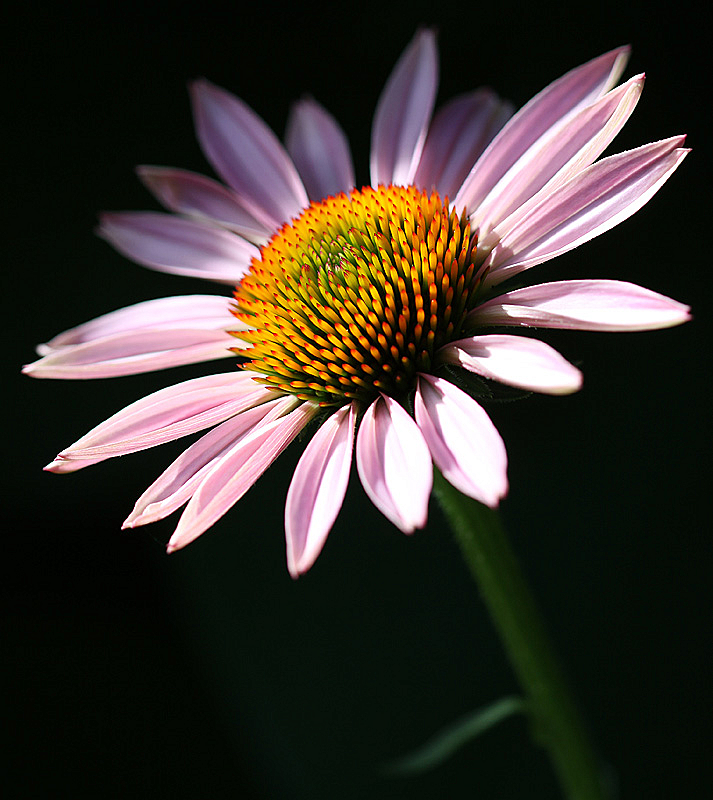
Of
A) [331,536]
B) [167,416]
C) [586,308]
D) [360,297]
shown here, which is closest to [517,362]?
[586,308]

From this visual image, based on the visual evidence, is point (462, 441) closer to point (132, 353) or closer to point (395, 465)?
point (395, 465)

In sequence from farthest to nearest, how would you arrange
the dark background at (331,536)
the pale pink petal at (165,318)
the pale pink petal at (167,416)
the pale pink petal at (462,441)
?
the dark background at (331,536)
the pale pink petal at (165,318)
the pale pink petal at (167,416)
the pale pink petal at (462,441)

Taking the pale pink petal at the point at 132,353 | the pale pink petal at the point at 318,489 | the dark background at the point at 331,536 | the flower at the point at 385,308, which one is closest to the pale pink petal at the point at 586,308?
the flower at the point at 385,308

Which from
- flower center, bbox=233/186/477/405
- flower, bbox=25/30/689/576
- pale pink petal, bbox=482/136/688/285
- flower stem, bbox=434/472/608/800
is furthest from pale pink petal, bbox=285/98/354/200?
flower stem, bbox=434/472/608/800

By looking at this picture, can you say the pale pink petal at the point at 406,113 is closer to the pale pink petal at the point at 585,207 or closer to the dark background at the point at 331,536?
the pale pink petal at the point at 585,207

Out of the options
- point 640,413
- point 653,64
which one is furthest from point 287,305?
point 653,64
